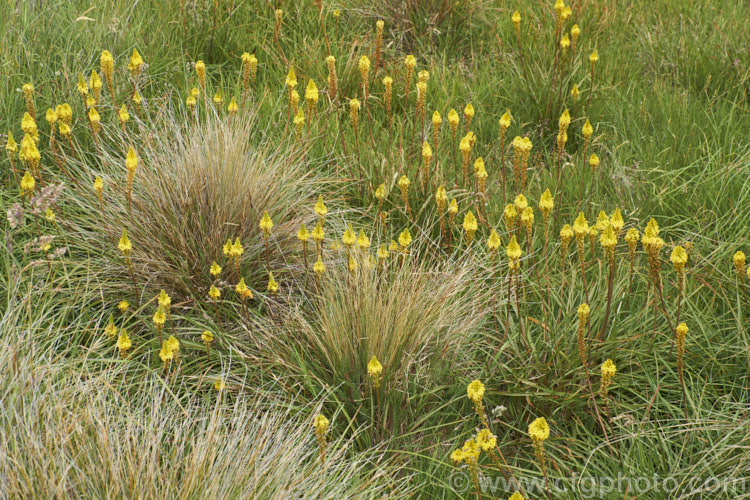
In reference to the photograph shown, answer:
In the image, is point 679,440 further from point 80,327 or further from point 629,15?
Answer: point 629,15

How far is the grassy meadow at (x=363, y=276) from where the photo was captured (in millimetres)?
2322

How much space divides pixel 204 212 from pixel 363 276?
0.83m

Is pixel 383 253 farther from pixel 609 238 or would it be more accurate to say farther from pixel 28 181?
pixel 28 181

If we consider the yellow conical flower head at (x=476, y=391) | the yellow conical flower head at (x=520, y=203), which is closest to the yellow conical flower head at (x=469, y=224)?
the yellow conical flower head at (x=520, y=203)

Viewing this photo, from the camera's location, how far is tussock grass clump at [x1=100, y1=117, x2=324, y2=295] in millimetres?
3246

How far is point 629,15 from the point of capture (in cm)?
548

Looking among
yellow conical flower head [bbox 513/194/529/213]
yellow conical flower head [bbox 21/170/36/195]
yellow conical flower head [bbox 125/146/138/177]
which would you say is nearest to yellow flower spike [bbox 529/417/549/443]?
yellow conical flower head [bbox 513/194/529/213]

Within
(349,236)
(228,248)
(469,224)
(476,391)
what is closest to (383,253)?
(349,236)

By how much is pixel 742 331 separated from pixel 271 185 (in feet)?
6.28

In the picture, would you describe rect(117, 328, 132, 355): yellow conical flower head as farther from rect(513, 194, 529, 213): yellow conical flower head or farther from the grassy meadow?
rect(513, 194, 529, 213): yellow conical flower head

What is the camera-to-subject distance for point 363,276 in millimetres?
2852

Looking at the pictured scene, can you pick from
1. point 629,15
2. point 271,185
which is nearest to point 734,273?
point 271,185

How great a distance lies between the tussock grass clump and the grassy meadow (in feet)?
0.04

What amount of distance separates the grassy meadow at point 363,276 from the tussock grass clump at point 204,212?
1 cm
